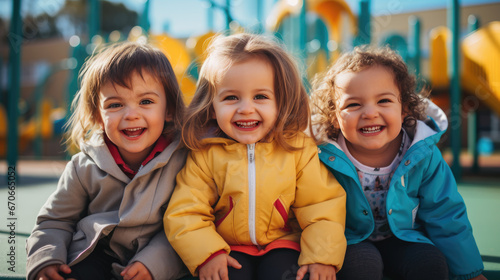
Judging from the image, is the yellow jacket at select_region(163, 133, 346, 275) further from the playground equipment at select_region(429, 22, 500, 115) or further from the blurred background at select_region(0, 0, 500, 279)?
the playground equipment at select_region(429, 22, 500, 115)

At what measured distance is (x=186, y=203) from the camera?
1341 mm

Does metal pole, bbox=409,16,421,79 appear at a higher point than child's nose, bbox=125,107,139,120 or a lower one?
higher

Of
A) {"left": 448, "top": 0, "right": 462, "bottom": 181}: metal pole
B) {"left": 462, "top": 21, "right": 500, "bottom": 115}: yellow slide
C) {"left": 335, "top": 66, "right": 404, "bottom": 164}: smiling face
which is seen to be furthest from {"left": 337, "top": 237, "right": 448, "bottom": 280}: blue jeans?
{"left": 462, "top": 21, "right": 500, "bottom": 115}: yellow slide

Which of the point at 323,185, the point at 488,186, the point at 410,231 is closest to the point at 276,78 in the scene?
the point at 323,185

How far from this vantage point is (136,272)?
4.06 ft

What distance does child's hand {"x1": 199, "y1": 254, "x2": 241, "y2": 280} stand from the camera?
124 cm

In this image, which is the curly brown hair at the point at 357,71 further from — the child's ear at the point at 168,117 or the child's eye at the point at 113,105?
the child's eye at the point at 113,105

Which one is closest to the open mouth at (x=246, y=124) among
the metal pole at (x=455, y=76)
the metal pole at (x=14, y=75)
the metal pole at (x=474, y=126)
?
the metal pole at (x=455, y=76)

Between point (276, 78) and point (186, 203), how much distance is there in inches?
22.2

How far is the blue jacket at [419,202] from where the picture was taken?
1.37m

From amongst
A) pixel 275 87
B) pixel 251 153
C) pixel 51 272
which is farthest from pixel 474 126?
pixel 51 272

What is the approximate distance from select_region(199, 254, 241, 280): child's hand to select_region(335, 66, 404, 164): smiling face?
0.64 m

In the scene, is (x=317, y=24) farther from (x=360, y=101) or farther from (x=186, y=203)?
(x=186, y=203)

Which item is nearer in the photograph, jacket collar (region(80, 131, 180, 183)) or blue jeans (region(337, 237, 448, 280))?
blue jeans (region(337, 237, 448, 280))
